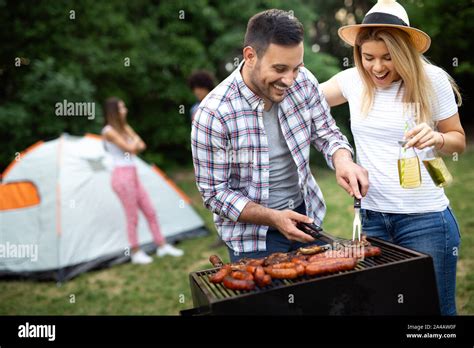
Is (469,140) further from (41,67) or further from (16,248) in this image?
(16,248)

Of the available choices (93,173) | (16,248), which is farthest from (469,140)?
(16,248)

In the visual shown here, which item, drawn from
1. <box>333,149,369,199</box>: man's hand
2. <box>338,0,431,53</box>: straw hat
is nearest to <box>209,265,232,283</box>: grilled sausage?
<box>333,149,369,199</box>: man's hand

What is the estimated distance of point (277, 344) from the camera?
206 centimetres

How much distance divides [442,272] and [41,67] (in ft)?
29.1

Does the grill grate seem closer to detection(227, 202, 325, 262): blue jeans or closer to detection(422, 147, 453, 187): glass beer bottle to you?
detection(227, 202, 325, 262): blue jeans

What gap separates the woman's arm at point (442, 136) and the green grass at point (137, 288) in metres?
2.30

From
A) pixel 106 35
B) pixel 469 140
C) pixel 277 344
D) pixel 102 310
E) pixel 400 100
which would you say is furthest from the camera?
pixel 469 140

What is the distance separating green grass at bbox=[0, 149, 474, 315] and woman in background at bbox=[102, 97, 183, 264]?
42 cm

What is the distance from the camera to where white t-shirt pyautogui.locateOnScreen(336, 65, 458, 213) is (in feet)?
7.90

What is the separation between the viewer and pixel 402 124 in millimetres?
2428

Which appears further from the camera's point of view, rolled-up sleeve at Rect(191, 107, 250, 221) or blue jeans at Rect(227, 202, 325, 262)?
blue jeans at Rect(227, 202, 325, 262)

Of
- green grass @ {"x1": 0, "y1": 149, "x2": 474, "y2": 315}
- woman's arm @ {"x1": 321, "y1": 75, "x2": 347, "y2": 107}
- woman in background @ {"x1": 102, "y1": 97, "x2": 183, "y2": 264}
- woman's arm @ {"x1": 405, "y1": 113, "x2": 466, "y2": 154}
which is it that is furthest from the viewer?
woman in background @ {"x1": 102, "y1": 97, "x2": 183, "y2": 264}

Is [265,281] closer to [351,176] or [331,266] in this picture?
[331,266]

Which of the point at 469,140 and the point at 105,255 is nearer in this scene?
the point at 105,255
